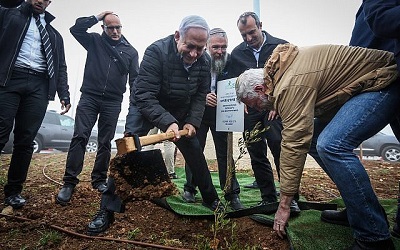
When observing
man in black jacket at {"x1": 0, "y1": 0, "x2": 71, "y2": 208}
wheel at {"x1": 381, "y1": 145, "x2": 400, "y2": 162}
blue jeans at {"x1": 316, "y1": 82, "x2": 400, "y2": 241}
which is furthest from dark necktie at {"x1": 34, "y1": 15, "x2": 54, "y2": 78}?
wheel at {"x1": 381, "y1": 145, "x2": 400, "y2": 162}

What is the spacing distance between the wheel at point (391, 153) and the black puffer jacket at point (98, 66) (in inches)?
467

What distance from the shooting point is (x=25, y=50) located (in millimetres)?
2770

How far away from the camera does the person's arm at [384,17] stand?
1.45 metres

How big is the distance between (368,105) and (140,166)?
1775mm

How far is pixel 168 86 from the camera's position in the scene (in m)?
2.60

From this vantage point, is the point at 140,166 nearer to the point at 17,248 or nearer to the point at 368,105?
the point at 17,248

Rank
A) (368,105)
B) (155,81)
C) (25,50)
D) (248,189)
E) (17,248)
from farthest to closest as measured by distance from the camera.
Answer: (248,189), (25,50), (155,81), (17,248), (368,105)

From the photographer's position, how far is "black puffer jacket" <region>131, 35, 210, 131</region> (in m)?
2.46

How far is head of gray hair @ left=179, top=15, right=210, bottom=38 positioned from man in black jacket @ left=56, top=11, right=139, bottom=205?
152cm

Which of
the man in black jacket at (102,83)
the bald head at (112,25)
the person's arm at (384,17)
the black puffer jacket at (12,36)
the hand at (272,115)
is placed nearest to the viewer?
the person's arm at (384,17)

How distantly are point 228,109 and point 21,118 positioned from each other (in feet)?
7.20

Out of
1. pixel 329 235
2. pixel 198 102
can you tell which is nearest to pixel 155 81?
pixel 198 102

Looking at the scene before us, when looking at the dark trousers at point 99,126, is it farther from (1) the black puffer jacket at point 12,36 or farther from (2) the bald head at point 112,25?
(2) the bald head at point 112,25

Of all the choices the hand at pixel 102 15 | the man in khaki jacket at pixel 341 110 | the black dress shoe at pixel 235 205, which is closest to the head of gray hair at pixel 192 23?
the man in khaki jacket at pixel 341 110
